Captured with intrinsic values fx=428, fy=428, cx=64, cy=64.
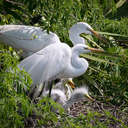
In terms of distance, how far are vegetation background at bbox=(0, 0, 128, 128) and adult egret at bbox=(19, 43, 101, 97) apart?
18cm

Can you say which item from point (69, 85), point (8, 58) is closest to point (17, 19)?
point (69, 85)

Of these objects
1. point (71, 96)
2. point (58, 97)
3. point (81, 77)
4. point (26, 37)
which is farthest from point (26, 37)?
point (71, 96)

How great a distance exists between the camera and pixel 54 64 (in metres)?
4.05

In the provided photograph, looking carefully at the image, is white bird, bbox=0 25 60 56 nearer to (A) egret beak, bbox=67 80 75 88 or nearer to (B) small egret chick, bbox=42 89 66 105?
(A) egret beak, bbox=67 80 75 88

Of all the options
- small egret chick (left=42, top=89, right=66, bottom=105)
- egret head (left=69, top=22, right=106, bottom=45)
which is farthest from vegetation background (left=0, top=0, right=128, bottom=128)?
small egret chick (left=42, top=89, right=66, bottom=105)

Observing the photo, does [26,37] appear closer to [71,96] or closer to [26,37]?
[26,37]

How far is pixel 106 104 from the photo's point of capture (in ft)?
13.6

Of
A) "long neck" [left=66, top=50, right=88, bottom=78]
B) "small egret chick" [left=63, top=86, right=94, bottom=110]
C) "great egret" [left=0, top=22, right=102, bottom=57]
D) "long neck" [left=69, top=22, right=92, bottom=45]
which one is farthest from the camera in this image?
"long neck" [left=69, top=22, right=92, bottom=45]

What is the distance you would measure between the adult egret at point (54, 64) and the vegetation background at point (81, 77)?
0.59 feet

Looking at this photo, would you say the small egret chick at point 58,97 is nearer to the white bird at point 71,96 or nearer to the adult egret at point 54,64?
the white bird at point 71,96

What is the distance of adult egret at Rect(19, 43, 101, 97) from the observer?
13.1 ft

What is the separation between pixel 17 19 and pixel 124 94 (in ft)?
5.53

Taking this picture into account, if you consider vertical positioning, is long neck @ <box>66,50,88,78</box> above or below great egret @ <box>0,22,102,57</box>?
below

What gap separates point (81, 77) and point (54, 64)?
1.86 feet
